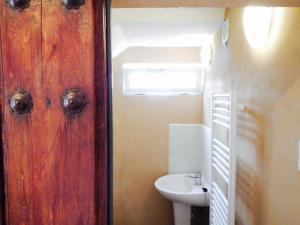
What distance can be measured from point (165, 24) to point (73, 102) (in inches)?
68.7

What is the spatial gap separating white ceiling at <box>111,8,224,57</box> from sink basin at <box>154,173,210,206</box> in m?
1.45

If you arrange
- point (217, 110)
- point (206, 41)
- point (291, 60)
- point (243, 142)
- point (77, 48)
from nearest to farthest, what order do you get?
point (77, 48), point (291, 60), point (243, 142), point (217, 110), point (206, 41)

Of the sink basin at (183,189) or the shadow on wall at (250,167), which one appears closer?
the shadow on wall at (250,167)

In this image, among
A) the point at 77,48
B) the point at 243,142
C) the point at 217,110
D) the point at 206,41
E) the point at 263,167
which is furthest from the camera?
the point at 206,41

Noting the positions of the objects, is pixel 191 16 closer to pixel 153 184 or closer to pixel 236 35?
pixel 236 35

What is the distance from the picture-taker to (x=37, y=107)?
38cm

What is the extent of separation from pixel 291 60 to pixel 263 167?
585 millimetres

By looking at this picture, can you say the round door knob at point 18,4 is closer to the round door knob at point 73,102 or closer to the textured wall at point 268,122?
the round door knob at point 73,102

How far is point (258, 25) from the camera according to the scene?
139cm

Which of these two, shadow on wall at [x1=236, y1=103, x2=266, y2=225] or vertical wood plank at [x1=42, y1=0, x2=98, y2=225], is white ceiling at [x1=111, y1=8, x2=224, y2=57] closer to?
shadow on wall at [x1=236, y1=103, x2=266, y2=225]

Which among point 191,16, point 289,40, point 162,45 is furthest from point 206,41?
point 289,40

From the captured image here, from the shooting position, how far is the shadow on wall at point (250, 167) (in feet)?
4.59

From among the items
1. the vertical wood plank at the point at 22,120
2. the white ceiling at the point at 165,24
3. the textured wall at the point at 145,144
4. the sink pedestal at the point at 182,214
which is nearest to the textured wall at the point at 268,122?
the white ceiling at the point at 165,24

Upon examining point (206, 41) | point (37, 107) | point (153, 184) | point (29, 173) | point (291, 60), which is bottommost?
point (153, 184)
